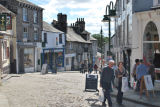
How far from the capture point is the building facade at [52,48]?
4057 cm

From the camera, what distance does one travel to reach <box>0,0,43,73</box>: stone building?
1284 inches

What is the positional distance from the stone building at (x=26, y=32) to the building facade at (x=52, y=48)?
2.22 meters

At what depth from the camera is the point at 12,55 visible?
32.0 meters

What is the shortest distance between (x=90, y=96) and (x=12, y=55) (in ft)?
64.9

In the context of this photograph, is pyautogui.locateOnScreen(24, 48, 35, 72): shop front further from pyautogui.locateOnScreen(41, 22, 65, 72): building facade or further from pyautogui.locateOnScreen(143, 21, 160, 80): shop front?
pyautogui.locateOnScreen(143, 21, 160, 80): shop front

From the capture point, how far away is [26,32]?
115 ft

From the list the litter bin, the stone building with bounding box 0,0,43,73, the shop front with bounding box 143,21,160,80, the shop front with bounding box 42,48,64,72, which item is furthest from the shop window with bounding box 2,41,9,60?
the shop front with bounding box 143,21,160,80

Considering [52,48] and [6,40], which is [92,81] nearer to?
[6,40]

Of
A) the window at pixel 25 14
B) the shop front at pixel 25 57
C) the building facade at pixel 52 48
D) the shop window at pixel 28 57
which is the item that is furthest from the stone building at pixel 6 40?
the building facade at pixel 52 48

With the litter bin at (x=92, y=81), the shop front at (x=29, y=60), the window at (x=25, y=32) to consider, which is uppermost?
the window at (x=25, y=32)

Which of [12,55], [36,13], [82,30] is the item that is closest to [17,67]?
[12,55]

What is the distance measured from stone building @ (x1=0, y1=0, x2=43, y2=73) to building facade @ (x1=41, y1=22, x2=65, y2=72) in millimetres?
2217

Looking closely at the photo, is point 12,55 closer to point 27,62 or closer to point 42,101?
point 27,62

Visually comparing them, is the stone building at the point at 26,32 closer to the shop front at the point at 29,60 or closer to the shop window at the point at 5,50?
the shop front at the point at 29,60
